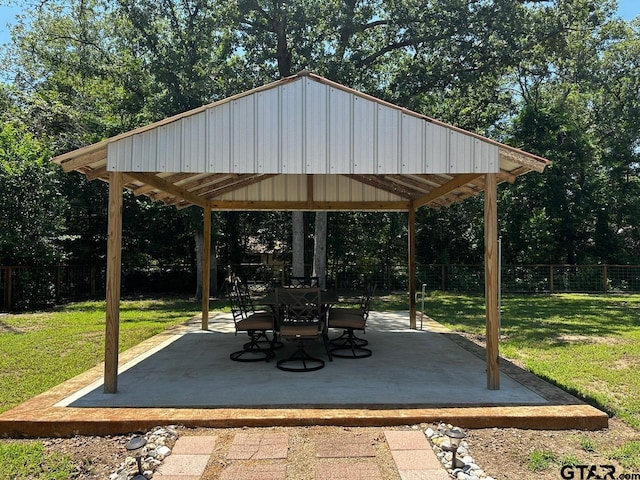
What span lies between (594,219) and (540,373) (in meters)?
15.4

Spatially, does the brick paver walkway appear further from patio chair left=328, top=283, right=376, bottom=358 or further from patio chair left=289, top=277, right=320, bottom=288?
patio chair left=289, top=277, right=320, bottom=288

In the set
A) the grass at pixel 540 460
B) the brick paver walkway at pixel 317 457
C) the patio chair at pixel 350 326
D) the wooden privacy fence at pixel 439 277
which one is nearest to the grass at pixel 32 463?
the brick paver walkway at pixel 317 457

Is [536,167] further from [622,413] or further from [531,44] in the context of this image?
[531,44]

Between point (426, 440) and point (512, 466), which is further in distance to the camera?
point (426, 440)

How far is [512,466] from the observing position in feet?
9.88

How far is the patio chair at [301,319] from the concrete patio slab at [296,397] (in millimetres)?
181

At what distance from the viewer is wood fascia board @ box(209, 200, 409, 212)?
793 cm

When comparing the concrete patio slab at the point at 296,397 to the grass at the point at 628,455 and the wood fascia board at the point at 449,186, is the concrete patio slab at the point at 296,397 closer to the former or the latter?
the grass at the point at 628,455

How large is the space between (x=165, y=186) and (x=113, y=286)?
179 centimetres

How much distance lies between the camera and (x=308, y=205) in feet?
26.3

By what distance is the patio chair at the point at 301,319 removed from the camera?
5027mm

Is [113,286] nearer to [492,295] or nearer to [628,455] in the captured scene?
[492,295]

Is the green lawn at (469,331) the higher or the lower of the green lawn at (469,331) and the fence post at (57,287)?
the lower

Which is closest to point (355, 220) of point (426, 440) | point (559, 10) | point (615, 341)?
point (559, 10)
